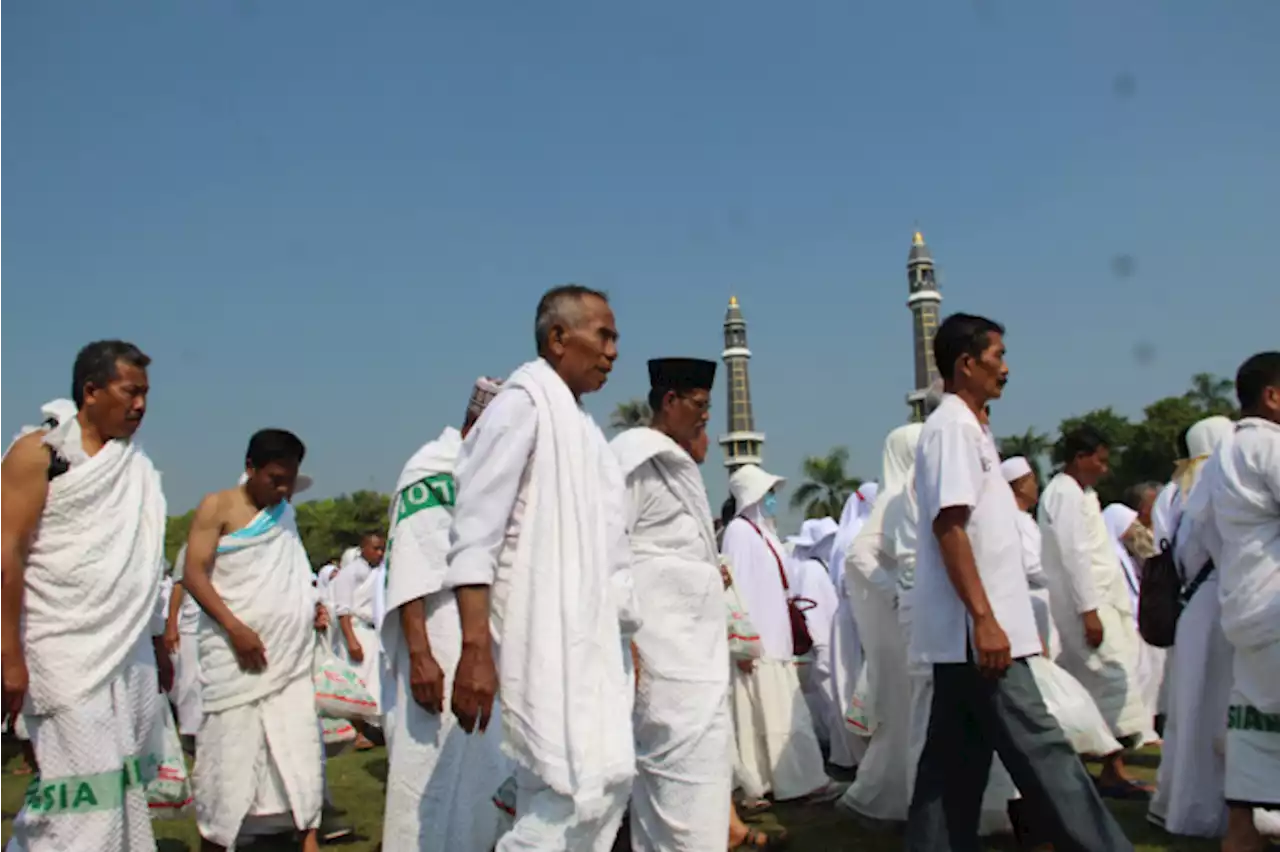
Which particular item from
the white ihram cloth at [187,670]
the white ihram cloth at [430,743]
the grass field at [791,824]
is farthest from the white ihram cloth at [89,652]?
the white ihram cloth at [187,670]

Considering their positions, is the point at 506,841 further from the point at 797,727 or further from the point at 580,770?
the point at 797,727

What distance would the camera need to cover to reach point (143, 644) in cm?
478

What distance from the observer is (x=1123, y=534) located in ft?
30.9

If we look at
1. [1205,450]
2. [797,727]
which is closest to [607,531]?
[797,727]

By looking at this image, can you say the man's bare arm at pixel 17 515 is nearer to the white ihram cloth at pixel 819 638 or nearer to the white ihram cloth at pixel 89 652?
the white ihram cloth at pixel 89 652

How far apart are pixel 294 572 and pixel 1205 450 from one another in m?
5.25

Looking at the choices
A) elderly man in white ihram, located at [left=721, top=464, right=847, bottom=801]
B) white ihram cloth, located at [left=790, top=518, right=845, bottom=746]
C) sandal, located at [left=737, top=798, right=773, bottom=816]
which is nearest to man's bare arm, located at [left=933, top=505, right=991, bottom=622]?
elderly man in white ihram, located at [left=721, top=464, right=847, bottom=801]

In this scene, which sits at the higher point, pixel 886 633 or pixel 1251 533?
pixel 1251 533

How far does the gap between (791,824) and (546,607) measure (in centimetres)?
372

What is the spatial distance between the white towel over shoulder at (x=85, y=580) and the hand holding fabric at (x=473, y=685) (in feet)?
7.17

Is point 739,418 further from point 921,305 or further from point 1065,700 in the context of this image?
point 1065,700

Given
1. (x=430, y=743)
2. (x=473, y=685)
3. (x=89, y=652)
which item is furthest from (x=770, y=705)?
(x=473, y=685)

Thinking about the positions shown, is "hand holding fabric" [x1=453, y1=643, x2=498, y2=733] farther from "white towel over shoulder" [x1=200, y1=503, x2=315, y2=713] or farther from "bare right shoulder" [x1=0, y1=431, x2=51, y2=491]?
"white towel over shoulder" [x1=200, y1=503, x2=315, y2=713]

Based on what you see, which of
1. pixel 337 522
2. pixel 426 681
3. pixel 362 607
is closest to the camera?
pixel 426 681
